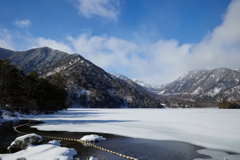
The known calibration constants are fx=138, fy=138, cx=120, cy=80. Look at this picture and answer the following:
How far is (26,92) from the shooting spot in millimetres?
46250

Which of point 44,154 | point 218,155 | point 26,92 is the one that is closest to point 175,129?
point 218,155

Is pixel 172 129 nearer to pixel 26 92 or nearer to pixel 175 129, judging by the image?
pixel 175 129

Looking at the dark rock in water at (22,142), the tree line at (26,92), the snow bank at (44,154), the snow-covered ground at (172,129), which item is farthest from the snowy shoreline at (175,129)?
the tree line at (26,92)

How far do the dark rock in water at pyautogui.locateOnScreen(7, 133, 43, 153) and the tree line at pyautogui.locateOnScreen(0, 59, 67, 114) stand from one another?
24.8 metres

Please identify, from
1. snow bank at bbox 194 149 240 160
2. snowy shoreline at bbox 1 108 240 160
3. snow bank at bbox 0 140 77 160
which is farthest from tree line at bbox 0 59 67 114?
snow bank at bbox 194 149 240 160

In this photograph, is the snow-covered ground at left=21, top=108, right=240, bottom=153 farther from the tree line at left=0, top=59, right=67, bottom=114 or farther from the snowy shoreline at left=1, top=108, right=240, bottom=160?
the tree line at left=0, top=59, right=67, bottom=114

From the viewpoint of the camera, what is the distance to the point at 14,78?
37.0 m

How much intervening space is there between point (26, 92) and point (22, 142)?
42.2 meters

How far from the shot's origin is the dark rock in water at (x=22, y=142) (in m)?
10.8

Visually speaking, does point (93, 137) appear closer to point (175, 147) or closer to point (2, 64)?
point (175, 147)

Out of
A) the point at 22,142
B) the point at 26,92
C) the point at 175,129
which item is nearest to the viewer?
the point at 22,142

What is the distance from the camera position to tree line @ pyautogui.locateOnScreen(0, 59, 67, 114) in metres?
34.7

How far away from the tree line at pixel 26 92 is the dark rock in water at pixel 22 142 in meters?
24.8

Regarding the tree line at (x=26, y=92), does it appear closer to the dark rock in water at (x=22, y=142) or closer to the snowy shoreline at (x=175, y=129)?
the snowy shoreline at (x=175, y=129)
